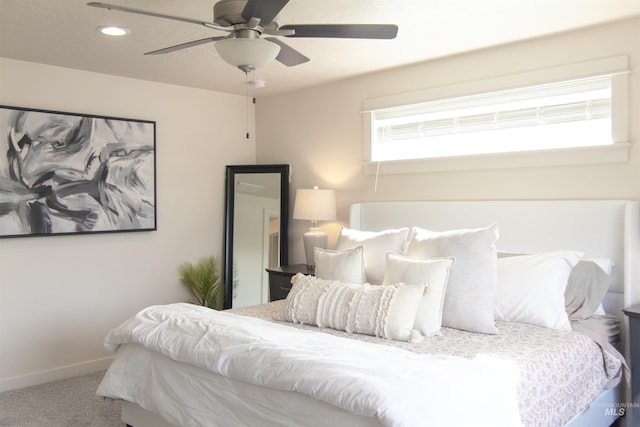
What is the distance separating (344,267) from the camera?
10.6 ft

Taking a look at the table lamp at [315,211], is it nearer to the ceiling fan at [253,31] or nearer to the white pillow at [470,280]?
the white pillow at [470,280]

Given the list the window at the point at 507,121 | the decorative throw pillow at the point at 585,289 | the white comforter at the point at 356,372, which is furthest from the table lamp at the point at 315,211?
the decorative throw pillow at the point at 585,289

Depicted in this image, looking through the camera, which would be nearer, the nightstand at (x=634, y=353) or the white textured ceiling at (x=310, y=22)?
the nightstand at (x=634, y=353)

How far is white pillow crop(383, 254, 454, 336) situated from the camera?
2.71 m

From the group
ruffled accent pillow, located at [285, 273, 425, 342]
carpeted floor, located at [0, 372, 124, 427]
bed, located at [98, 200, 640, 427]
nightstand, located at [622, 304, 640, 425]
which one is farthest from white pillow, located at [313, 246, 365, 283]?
carpeted floor, located at [0, 372, 124, 427]

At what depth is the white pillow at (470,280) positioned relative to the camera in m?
2.78

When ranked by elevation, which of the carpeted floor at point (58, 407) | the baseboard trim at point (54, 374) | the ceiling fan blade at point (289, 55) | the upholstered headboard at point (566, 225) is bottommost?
the carpeted floor at point (58, 407)

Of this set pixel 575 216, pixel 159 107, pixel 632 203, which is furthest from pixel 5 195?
pixel 632 203

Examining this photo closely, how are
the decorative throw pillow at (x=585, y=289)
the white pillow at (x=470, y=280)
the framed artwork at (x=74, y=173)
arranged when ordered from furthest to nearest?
1. the framed artwork at (x=74, y=173)
2. the decorative throw pillow at (x=585, y=289)
3. the white pillow at (x=470, y=280)

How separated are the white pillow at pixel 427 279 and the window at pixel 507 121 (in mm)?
1164

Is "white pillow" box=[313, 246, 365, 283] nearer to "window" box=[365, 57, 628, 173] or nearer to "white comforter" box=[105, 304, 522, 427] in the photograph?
"white comforter" box=[105, 304, 522, 427]

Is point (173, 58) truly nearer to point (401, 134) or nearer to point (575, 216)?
point (401, 134)

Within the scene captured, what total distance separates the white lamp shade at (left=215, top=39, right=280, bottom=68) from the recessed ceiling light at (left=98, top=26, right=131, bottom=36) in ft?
3.69

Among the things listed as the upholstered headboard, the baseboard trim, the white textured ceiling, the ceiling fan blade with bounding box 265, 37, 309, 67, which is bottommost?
the baseboard trim
